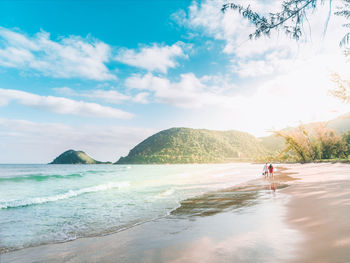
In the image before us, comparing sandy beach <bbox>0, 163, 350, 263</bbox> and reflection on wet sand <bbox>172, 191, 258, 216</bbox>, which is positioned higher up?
sandy beach <bbox>0, 163, 350, 263</bbox>

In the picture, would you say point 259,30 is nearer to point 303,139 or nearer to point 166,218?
point 166,218

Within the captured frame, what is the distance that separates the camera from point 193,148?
15162cm

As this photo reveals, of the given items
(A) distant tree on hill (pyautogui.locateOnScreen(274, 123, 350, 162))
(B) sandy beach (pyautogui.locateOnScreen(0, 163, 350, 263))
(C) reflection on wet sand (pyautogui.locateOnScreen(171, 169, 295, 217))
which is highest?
(A) distant tree on hill (pyautogui.locateOnScreen(274, 123, 350, 162))

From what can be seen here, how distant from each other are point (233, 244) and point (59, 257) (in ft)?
11.8

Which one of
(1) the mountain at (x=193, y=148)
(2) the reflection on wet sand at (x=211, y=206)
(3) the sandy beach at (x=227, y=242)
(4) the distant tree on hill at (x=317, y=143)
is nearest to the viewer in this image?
(3) the sandy beach at (x=227, y=242)

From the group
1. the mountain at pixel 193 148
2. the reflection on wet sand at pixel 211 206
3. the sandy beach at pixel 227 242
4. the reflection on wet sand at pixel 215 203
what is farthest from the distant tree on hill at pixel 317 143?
the mountain at pixel 193 148

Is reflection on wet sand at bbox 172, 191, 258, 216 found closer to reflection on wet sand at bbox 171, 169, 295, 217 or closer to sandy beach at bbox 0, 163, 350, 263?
reflection on wet sand at bbox 171, 169, 295, 217

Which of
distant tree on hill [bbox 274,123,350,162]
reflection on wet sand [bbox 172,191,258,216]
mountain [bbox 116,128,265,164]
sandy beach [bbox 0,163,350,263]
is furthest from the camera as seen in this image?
mountain [bbox 116,128,265,164]

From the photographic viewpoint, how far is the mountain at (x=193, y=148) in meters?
147

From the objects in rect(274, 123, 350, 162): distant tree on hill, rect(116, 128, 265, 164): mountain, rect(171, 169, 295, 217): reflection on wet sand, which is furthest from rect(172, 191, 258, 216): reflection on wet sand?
rect(116, 128, 265, 164): mountain

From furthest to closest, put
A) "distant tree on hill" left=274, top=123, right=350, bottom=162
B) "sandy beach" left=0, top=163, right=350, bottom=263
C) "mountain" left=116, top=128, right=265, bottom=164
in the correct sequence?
"mountain" left=116, top=128, right=265, bottom=164
"distant tree on hill" left=274, top=123, right=350, bottom=162
"sandy beach" left=0, top=163, right=350, bottom=263

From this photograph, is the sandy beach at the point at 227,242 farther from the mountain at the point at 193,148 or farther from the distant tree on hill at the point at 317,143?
the mountain at the point at 193,148

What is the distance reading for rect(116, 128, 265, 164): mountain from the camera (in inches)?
5787

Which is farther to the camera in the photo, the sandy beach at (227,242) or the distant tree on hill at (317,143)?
the distant tree on hill at (317,143)
